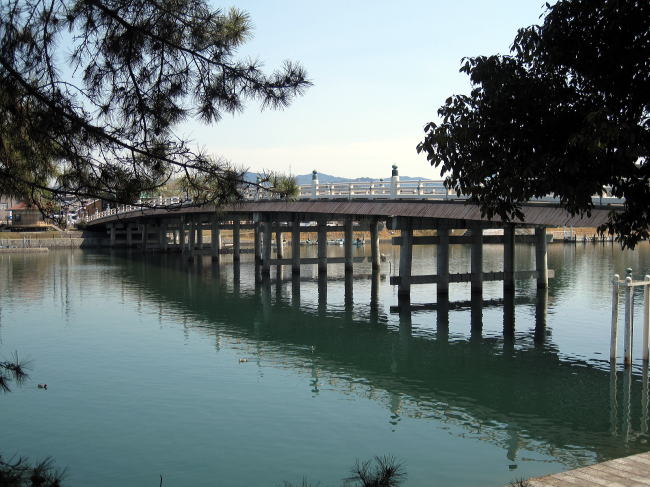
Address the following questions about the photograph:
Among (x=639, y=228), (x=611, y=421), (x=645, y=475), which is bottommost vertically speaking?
(x=611, y=421)

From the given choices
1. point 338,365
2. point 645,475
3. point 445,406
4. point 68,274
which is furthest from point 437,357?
point 68,274

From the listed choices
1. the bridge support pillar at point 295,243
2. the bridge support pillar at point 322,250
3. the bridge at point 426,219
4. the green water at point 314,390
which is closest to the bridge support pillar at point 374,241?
the bridge at point 426,219

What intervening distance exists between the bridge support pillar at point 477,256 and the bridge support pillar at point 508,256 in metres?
0.91

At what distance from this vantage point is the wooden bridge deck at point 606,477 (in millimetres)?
7461

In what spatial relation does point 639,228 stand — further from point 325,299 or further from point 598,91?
point 325,299

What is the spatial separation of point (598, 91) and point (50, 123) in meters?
6.34

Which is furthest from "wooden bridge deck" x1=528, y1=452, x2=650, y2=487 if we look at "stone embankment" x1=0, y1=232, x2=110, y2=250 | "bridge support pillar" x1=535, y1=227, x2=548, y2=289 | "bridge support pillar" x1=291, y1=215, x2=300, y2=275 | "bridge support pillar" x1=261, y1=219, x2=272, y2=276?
"stone embankment" x1=0, y1=232, x2=110, y2=250

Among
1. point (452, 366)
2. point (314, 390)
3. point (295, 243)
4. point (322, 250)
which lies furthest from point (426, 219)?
point (314, 390)

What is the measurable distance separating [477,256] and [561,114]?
19.7 m

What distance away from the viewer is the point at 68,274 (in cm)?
4359

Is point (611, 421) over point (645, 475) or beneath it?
beneath

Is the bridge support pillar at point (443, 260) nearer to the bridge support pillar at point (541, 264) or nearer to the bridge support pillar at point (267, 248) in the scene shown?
the bridge support pillar at point (541, 264)

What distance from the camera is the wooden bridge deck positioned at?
7.46 meters

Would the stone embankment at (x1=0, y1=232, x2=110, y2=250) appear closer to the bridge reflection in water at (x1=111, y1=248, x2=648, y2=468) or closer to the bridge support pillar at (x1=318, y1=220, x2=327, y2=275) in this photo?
the bridge support pillar at (x1=318, y1=220, x2=327, y2=275)
